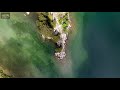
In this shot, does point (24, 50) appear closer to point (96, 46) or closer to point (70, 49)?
point (70, 49)

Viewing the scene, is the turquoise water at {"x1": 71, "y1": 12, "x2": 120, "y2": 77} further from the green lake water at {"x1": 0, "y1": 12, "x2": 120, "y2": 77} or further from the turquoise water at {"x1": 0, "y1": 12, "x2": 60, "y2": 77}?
the turquoise water at {"x1": 0, "y1": 12, "x2": 60, "y2": 77}

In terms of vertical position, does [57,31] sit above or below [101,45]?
above

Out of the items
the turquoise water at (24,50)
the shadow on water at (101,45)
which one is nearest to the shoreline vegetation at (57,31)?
the turquoise water at (24,50)

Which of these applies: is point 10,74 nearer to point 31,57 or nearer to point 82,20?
point 31,57

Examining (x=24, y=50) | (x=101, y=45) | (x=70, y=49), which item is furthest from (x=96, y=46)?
(x=24, y=50)

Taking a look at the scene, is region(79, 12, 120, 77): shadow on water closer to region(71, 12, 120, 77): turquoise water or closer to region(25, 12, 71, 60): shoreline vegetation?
region(71, 12, 120, 77): turquoise water

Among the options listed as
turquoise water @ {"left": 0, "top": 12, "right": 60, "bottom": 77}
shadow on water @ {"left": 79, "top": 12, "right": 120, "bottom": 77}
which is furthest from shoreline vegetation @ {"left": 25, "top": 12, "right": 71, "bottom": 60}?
shadow on water @ {"left": 79, "top": 12, "right": 120, "bottom": 77}
